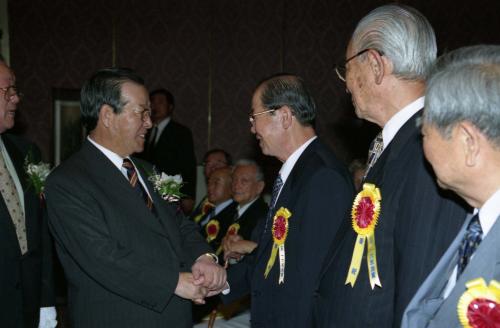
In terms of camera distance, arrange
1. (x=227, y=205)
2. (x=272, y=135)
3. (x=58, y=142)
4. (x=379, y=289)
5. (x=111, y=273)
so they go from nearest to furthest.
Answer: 1. (x=379, y=289)
2. (x=111, y=273)
3. (x=272, y=135)
4. (x=227, y=205)
5. (x=58, y=142)

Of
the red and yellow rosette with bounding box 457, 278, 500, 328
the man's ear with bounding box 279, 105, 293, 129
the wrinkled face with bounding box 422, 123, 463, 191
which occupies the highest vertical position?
the wrinkled face with bounding box 422, 123, 463, 191

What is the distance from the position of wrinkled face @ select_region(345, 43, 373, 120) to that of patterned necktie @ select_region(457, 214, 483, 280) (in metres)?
0.69

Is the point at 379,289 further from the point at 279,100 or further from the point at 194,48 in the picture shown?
the point at 194,48

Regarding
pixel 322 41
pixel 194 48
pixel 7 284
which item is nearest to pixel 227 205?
pixel 7 284

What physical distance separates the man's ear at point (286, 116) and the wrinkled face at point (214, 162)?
349 centimetres

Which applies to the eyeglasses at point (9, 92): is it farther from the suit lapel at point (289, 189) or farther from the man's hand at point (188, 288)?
the suit lapel at point (289, 189)

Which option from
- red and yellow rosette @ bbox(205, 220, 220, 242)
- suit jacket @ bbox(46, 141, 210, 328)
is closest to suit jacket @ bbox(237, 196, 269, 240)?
red and yellow rosette @ bbox(205, 220, 220, 242)

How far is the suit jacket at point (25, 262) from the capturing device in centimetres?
311

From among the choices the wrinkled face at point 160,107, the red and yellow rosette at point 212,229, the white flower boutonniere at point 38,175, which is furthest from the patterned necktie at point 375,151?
the wrinkled face at point 160,107

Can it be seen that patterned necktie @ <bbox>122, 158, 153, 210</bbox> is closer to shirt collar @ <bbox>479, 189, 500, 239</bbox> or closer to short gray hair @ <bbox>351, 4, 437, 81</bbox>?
short gray hair @ <bbox>351, 4, 437, 81</bbox>

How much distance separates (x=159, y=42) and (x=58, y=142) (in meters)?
1.71

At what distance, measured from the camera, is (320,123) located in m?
8.30

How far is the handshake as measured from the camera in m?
2.80

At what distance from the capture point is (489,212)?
5.24ft
